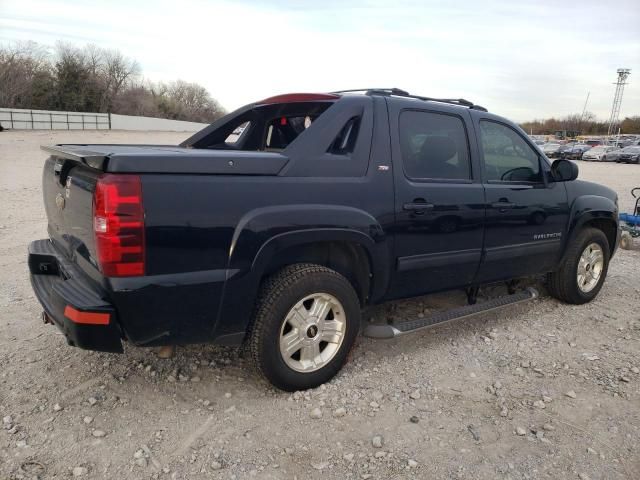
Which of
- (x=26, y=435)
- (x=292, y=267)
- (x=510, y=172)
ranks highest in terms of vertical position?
(x=510, y=172)

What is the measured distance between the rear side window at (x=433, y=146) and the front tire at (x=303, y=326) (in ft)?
3.28

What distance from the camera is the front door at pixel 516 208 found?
160 inches

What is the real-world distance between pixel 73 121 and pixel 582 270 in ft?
170

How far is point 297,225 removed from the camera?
297cm

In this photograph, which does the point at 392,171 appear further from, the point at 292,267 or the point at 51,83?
the point at 51,83

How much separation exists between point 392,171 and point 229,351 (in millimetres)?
1738

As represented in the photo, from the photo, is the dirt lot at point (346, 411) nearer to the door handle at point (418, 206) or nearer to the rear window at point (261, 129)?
the door handle at point (418, 206)

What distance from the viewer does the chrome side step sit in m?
3.57

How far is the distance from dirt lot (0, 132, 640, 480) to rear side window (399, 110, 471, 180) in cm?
134

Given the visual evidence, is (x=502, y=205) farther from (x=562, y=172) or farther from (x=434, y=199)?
(x=562, y=172)

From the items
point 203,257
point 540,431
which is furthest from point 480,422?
point 203,257

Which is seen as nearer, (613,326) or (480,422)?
(480,422)

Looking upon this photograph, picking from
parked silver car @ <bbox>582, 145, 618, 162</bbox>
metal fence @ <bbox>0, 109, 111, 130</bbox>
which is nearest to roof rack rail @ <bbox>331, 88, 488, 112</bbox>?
parked silver car @ <bbox>582, 145, 618, 162</bbox>

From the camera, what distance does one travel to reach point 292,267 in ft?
10.3
